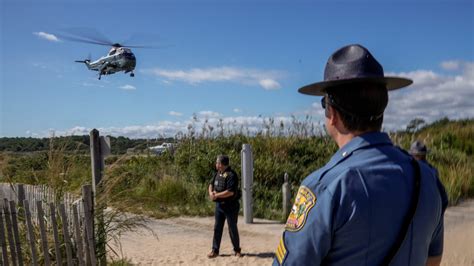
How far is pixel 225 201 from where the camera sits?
26.2 feet

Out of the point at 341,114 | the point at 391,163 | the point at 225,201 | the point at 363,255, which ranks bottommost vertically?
the point at 225,201

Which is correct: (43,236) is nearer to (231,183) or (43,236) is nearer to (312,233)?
(231,183)

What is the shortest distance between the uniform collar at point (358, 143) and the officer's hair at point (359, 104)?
29 mm

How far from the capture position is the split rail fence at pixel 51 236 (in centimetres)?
502

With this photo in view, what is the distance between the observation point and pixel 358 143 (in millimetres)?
1597

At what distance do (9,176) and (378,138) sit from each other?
6546 millimetres

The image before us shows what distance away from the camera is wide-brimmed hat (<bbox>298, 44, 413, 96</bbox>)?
5.36 ft

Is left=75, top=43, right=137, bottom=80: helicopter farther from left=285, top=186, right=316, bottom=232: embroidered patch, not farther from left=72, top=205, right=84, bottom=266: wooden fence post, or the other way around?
left=285, top=186, right=316, bottom=232: embroidered patch

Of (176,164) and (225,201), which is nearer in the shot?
(225,201)

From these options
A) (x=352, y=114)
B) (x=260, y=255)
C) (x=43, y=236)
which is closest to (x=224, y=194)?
(x=260, y=255)

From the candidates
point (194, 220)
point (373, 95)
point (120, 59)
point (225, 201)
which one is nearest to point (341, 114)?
point (373, 95)

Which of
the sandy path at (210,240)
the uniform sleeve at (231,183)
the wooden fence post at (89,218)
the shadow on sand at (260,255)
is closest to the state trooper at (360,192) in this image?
the wooden fence post at (89,218)

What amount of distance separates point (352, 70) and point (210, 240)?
846 centimetres

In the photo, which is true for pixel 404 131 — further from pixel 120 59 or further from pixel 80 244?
pixel 80 244
